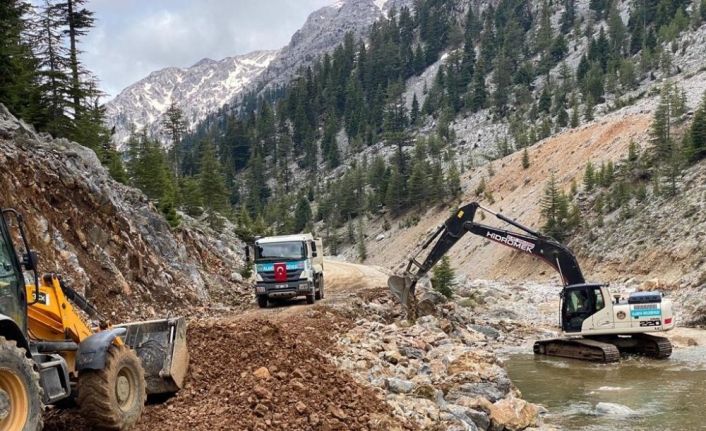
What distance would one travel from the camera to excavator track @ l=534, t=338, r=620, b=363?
21688 millimetres

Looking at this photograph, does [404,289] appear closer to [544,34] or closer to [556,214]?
[556,214]

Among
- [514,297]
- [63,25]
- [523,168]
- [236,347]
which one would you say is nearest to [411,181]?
[523,168]

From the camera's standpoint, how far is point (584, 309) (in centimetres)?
2300

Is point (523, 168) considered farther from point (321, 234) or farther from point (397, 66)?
point (397, 66)

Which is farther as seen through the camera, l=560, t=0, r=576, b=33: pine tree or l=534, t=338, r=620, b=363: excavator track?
l=560, t=0, r=576, b=33: pine tree

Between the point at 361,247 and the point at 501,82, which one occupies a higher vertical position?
the point at 501,82

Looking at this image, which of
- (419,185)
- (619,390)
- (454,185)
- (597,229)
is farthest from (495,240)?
(419,185)

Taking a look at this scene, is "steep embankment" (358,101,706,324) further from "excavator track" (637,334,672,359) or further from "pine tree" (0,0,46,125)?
"pine tree" (0,0,46,125)

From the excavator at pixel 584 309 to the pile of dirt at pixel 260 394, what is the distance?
494 inches

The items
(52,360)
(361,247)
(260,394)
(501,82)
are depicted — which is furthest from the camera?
(501,82)

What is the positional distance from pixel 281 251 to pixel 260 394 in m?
14.2

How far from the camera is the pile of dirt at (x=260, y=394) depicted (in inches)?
335

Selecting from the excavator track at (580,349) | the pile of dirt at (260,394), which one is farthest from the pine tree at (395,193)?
the pile of dirt at (260,394)

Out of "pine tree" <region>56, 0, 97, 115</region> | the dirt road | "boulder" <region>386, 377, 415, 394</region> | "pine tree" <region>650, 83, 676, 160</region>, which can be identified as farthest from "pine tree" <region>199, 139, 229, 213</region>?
"boulder" <region>386, 377, 415, 394</region>
